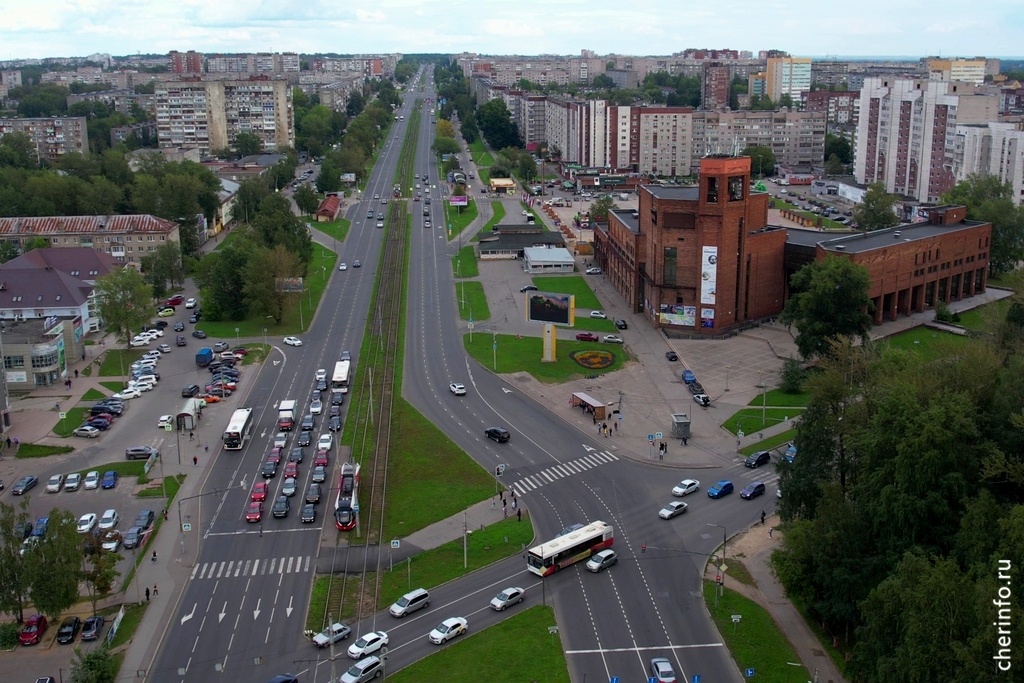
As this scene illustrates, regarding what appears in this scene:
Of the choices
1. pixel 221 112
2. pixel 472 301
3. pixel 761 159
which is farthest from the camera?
pixel 221 112

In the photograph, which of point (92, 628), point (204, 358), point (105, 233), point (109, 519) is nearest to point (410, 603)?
point (92, 628)

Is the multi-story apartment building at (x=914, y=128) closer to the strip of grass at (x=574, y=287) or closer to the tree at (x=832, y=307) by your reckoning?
the strip of grass at (x=574, y=287)

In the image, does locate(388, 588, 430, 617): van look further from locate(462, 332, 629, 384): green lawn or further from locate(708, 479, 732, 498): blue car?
locate(462, 332, 629, 384): green lawn

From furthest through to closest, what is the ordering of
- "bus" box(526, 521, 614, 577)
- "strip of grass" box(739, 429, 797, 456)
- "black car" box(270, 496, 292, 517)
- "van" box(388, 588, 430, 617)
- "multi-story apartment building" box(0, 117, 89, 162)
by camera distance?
"multi-story apartment building" box(0, 117, 89, 162) → "strip of grass" box(739, 429, 797, 456) → "black car" box(270, 496, 292, 517) → "bus" box(526, 521, 614, 577) → "van" box(388, 588, 430, 617)

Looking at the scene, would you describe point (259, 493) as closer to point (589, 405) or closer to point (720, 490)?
point (589, 405)

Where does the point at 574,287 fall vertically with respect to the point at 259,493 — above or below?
above

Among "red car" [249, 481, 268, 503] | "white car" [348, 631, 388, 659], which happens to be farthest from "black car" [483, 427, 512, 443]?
"white car" [348, 631, 388, 659]

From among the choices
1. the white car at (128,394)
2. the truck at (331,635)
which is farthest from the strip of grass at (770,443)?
the white car at (128,394)
